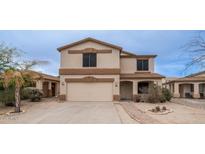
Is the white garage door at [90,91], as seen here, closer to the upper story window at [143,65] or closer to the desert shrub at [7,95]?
the upper story window at [143,65]

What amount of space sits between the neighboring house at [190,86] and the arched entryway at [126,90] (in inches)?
301

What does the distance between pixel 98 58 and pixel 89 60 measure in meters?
0.92

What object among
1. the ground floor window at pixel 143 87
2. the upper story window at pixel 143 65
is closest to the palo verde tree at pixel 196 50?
the ground floor window at pixel 143 87

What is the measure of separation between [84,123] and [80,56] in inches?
532

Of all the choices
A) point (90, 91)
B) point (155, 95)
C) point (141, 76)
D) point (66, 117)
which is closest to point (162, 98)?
point (155, 95)

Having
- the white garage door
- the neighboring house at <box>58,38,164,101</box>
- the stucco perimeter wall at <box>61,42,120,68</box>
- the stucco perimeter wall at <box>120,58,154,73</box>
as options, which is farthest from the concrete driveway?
the stucco perimeter wall at <box>120,58,154,73</box>

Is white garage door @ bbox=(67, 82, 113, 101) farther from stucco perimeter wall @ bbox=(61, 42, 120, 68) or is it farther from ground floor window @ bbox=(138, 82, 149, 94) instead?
ground floor window @ bbox=(138, 82, 149, 94)

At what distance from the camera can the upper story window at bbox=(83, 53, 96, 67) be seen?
2356 cm

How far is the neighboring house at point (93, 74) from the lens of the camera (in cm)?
2312

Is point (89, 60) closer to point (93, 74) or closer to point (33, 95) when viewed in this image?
point (93, 74)

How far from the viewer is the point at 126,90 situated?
25.9 m
